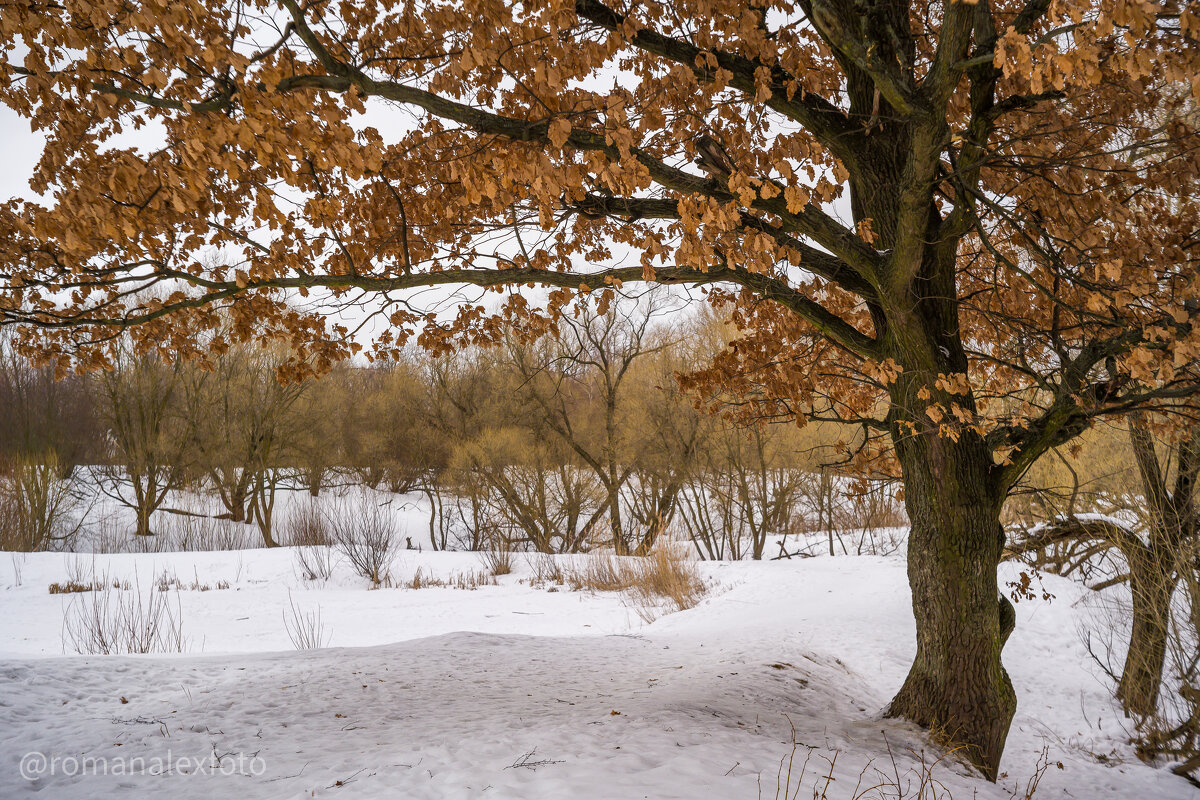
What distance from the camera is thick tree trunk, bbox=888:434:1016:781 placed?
15.2 ft

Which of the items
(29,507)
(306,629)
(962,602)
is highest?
(29,507)

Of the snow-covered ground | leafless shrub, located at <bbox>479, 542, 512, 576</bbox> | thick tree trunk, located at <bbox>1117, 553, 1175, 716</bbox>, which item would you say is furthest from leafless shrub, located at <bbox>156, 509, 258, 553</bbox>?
thick tree trunk, located at <bbox>1117, 553, 1175, 716</bbox>

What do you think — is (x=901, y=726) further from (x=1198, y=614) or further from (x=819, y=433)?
(x=819, y=433)

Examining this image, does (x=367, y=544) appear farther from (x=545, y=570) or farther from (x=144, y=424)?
(x=144, y=424)

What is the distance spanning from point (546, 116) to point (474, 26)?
610 mm

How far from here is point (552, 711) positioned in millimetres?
4621

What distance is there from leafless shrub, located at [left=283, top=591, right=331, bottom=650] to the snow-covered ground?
0.20 m

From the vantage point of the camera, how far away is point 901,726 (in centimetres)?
483

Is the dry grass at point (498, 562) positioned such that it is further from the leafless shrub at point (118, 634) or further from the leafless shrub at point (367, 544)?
the leafless shrub at point (118, 634)

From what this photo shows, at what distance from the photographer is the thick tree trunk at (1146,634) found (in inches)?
219

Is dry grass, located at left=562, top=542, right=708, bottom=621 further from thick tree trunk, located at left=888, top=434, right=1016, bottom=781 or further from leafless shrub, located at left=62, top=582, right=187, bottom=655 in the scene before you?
leafless shrub, located at left=62, top=582, right=187, bottom=655

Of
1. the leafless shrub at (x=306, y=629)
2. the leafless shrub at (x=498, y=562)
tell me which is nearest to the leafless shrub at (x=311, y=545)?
the leafless shrub at (x=306, y=629)

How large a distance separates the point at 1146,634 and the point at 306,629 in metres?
10.8

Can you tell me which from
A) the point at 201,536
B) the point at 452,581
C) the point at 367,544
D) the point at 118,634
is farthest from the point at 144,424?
the point at 118,634
